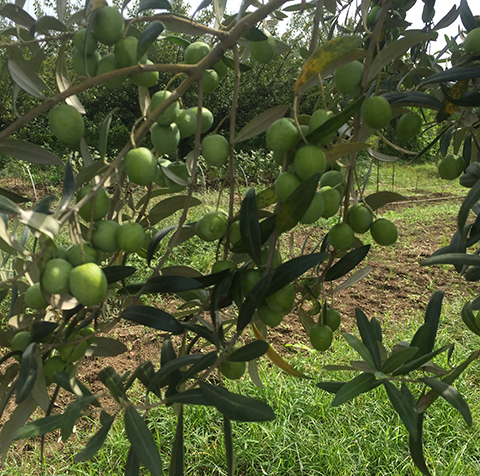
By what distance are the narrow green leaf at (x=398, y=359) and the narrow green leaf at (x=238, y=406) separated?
0.17 metres

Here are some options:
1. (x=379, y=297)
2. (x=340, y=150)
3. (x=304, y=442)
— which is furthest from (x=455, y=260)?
(x=379, y=297)

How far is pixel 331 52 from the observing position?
1.53ft

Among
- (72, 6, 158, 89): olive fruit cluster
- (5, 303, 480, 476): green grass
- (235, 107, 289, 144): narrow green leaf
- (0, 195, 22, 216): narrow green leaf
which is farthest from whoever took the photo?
(5, 303, 480, 476): green grass

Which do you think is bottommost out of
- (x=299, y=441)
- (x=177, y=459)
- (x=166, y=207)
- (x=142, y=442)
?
(x=299, y=441)

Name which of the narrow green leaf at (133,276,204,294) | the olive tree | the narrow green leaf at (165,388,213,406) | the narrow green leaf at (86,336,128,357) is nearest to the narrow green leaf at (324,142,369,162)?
the olive tree

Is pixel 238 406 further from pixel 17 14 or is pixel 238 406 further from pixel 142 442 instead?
pixel 17 14

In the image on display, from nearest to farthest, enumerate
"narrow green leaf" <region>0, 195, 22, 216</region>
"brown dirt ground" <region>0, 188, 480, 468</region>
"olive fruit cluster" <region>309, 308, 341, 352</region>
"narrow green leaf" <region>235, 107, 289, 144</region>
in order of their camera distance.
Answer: "narrow green leaf" <region>0, 195, 22, 216</region> → "narrow green leaf" <region>235, 107, 289, 144</region> → "olive fruit cluster" <region>309, 308, 341, 352</region> → "brown dirt ground" <region>0, 188, 480, 468</region>

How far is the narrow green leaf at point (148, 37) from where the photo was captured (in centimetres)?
46

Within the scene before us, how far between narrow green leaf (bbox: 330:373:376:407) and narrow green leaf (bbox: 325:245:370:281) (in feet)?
0.47

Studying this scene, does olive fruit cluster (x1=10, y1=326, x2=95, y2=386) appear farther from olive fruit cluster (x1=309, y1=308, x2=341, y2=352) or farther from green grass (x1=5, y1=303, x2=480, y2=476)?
green grass (x1=5, y1=303, x2=480, y2=476)

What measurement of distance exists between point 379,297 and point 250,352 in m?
2.84

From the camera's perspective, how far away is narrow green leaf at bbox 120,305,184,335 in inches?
20.5

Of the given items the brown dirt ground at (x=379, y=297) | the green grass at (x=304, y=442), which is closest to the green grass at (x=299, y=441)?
the green grass at (x=304, y=442)

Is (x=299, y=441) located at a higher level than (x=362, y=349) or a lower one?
lower
